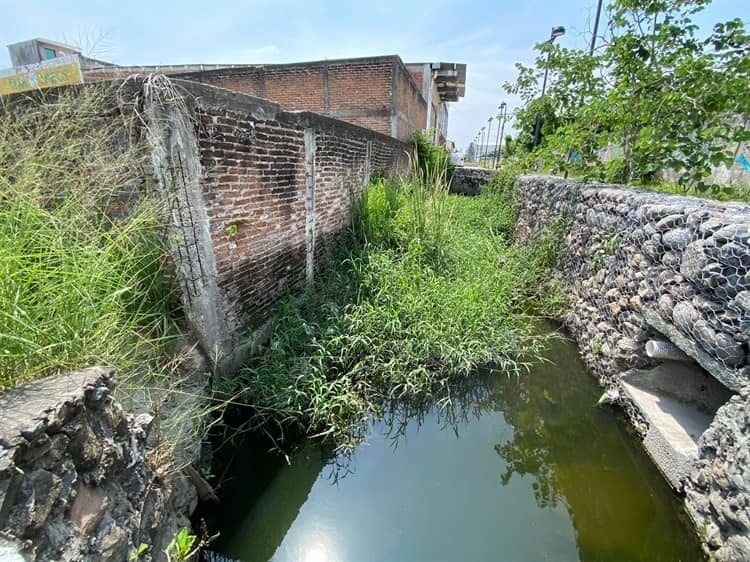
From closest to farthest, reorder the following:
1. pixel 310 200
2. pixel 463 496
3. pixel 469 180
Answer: pixel 463 496, pixel 310 200, pixel 469 180

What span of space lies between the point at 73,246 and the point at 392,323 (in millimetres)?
2228

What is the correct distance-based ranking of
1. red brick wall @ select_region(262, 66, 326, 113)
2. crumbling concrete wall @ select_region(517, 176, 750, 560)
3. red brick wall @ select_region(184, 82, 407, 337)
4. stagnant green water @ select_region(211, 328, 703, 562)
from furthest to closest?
red brick wall @ select_region(262, 66, 326, 113) < red brick wall @ select_region(184, 82, 407, 337) < stagnant green water @ select_region(211, 328, 703, 562) < crumbling concrete wall @ select_region(517, 176, 750, 560)

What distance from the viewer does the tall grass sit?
1219 mm

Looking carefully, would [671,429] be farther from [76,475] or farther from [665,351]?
[76,475]

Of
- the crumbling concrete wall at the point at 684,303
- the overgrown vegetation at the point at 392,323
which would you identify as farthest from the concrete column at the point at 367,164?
the crumbling concrete wall at the point at 684,303

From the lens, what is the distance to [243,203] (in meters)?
2.57

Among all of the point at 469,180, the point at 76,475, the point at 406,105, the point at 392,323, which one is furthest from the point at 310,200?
the point at 469,180

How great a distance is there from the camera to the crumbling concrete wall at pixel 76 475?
33.5 inches

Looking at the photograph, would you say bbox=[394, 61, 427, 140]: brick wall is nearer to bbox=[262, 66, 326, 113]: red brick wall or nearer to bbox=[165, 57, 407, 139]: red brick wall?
bbox=[165, 57, 407, 139]: red brick wall

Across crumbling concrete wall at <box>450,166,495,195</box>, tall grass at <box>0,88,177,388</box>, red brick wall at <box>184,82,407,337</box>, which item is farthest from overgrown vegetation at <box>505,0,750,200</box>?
crumbling concrete wall at <box>450,166,495,195</box>

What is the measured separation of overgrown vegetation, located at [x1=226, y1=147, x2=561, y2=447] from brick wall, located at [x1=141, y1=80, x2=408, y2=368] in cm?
35

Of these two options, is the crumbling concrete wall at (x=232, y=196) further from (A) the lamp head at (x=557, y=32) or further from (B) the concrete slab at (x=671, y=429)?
(A) the lamp head at (x=557, y=32)

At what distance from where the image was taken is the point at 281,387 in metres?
2.45

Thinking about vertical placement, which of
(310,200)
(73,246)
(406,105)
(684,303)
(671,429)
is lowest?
(671,429)
